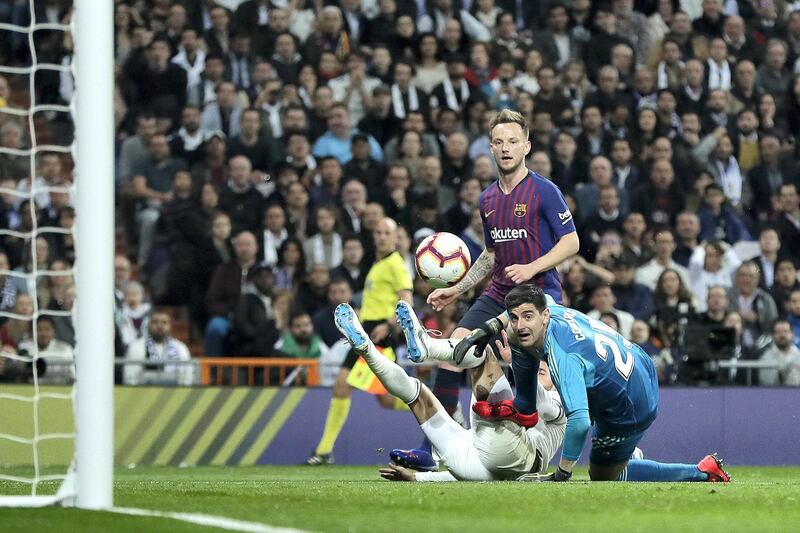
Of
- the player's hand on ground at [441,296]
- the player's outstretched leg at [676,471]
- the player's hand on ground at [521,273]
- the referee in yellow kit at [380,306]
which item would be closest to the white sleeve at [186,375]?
the referee in yellow kit at [380,306]

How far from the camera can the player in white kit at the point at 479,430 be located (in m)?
8.30

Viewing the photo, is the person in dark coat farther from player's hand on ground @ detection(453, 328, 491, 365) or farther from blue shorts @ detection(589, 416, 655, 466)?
blue shorts @ detection(589, 416, 655, 466)

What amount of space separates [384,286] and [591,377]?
4.95 m

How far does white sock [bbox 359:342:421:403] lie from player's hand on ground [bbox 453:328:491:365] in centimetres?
31

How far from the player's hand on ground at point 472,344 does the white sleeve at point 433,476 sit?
66 cm

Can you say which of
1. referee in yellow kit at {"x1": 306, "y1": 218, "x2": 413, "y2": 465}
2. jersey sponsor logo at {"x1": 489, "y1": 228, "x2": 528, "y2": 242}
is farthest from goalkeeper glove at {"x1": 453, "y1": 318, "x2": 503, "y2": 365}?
referee in yellow kit at {"x1": 306, "y1": 218, "x2": 413, "y2": 465}

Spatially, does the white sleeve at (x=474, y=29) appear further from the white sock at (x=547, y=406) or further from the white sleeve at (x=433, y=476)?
the white sleeve at (x=433, y=476)

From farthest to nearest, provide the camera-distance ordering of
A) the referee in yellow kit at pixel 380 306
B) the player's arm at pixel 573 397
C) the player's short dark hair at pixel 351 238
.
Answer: the player's short dark hair at pixel 351 238 < the referee in yellow kit at pixel 380 306 < the player's arm at pixel 573 397

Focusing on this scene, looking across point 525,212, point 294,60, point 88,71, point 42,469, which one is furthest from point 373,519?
point 294,60

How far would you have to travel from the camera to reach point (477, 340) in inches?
331

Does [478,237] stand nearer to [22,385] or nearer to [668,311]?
[668,311]

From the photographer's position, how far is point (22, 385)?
12.9 metres

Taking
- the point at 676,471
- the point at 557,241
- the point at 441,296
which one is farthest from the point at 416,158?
the point at 676,471

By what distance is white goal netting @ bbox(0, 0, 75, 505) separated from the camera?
1270cm
